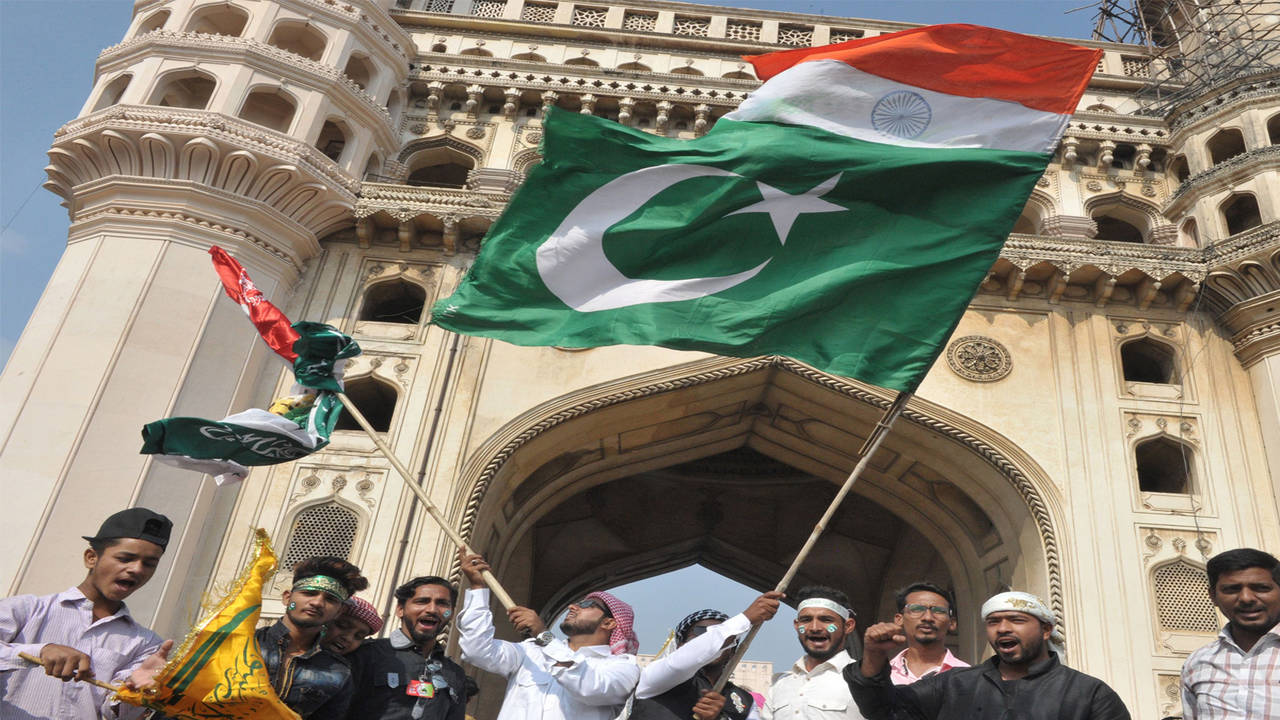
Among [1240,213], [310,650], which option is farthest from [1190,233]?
[310,650]

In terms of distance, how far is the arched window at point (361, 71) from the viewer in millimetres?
14961

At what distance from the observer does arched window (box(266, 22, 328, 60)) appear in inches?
572

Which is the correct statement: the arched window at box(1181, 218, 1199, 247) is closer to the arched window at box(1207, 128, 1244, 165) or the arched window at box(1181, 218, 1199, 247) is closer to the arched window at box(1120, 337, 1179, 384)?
the arched window at box(1207, 128, 1244, 165)

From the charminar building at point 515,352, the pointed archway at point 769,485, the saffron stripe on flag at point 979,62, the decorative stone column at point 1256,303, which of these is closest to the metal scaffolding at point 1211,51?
the charminar building at point 515,352

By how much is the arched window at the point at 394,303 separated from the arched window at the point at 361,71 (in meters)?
3.32

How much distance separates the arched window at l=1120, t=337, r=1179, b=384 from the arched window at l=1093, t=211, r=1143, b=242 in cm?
275

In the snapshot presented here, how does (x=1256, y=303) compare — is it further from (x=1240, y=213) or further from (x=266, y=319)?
(x=266, y=319)

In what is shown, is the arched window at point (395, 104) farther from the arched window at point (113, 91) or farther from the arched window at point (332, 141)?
the arched window at point (113, 91)

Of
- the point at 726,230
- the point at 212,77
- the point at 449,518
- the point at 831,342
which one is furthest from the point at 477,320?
the point at 212,77

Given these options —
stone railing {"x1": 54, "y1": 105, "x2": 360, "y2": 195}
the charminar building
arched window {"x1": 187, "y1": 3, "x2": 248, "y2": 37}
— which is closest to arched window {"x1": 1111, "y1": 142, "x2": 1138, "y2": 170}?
the charminar building

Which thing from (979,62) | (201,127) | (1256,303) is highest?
(201,127)

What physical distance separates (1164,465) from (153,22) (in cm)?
1555

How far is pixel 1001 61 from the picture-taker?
662 centimetres

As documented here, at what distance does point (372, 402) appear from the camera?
1329 cm
